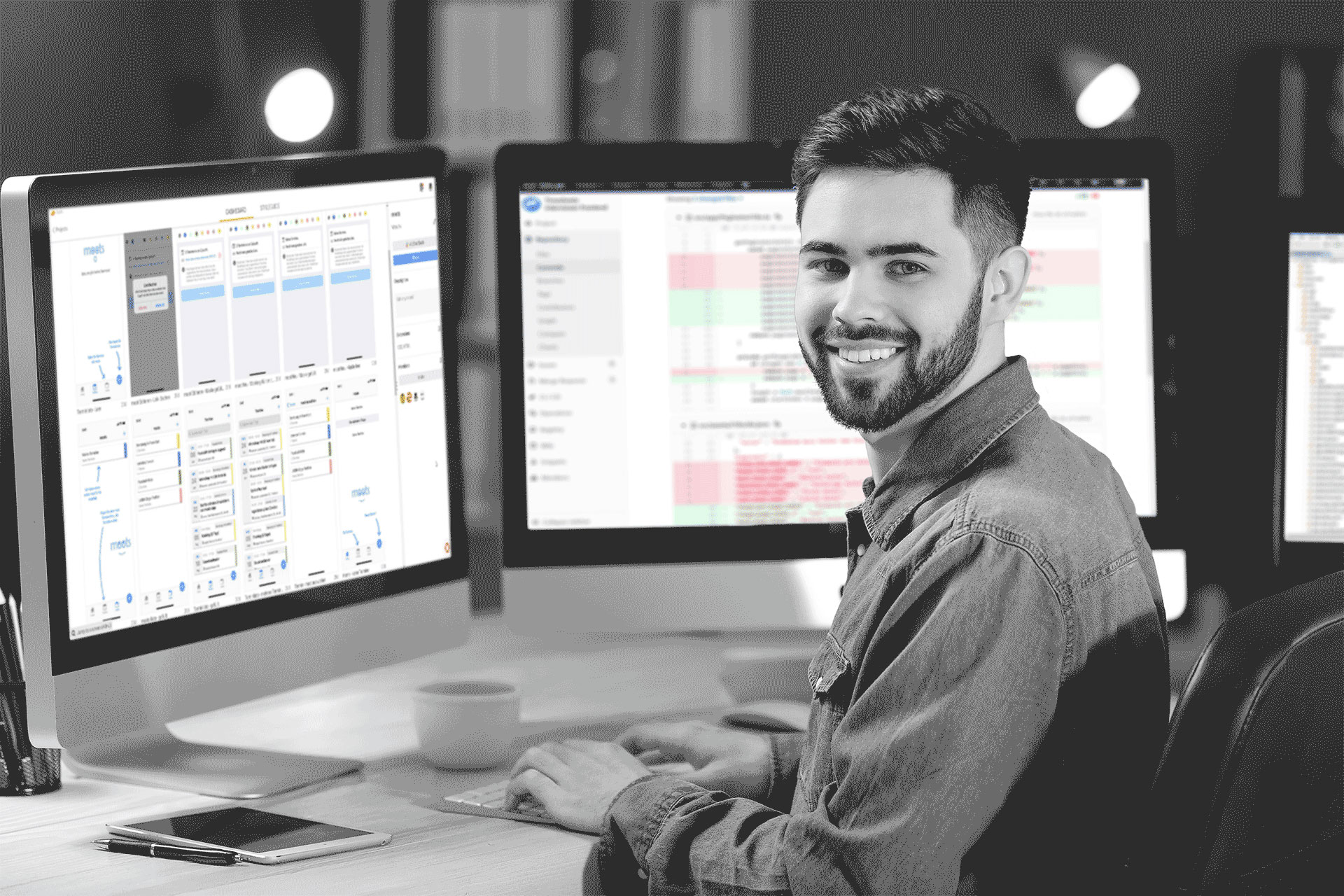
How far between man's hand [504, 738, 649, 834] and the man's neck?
0.32 metres

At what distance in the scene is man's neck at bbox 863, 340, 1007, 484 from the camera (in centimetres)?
114

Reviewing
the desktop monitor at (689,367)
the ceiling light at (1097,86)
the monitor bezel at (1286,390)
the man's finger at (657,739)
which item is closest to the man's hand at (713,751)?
the man's finger at (657,739)

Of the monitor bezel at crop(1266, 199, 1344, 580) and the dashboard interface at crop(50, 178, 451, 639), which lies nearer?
the dashboard interface at crop(50, 178, 451, 639)

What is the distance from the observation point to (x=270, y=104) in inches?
81.3

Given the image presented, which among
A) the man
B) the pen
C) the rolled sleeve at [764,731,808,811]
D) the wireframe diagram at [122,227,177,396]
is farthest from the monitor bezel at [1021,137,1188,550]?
the pen

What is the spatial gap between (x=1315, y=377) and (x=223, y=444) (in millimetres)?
1177

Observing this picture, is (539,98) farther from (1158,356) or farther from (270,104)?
(1158,356)

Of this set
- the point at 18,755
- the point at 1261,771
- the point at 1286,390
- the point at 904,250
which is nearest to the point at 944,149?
the point at 904,250

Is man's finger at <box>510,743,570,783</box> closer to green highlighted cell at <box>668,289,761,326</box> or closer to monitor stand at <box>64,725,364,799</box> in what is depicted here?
monitor stand at <box>64,725,364,799</box>

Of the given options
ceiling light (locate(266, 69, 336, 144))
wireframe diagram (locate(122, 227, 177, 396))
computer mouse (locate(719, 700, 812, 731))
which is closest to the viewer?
wireframe diagram (locate(122, 227, 177, 396))

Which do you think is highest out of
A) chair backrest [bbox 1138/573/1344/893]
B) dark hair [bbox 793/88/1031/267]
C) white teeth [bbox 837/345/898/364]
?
dark hair [bbox 793/88/1031/267]

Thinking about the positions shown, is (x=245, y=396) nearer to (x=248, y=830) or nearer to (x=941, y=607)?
(x=248, y=830)

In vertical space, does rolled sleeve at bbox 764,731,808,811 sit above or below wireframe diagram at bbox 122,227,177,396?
below

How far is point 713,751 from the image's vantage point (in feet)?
4.45
